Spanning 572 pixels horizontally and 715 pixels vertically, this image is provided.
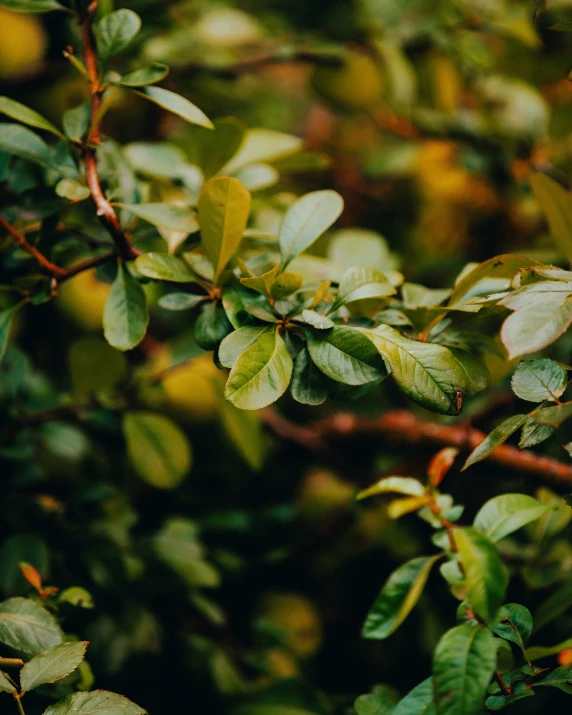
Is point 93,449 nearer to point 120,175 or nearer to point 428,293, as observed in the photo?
point 120,175

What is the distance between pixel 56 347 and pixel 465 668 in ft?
2.87

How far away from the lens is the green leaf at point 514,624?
408 millimetres

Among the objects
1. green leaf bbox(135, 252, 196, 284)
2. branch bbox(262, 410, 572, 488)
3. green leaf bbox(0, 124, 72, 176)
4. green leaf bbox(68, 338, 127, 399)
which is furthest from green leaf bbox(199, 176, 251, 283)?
branch bbox(262, 410, 572, 488)

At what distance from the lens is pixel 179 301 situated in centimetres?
47

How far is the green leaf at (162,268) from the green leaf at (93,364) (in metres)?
0.22

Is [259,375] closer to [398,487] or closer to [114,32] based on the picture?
[398,487]

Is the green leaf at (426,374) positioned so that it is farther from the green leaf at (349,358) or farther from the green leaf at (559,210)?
the green leaf at (559,210)

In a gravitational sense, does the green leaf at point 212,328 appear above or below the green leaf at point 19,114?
below

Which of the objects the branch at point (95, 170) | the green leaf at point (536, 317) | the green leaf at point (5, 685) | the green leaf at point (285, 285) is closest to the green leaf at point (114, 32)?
→ the branch at point (95, 170)

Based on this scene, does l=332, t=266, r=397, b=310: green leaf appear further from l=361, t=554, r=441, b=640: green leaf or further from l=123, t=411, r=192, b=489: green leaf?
l=123, t=411, r=192, b=489: green leaf

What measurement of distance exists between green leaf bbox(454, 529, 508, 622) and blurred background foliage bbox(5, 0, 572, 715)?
239 millimetres

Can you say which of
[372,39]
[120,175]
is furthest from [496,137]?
[120,175]

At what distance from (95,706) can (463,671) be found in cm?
24

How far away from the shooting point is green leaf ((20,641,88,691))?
1.28ft
